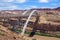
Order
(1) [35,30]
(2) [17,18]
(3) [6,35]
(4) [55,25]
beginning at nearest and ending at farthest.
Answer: (3) [6,35]
(1) [35,30]
(4) [55,25]
(2) [17,18]

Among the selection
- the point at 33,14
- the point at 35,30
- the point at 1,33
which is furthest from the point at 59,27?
the point at 1,33

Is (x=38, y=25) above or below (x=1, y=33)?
below

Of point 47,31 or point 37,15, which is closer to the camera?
point 47,31

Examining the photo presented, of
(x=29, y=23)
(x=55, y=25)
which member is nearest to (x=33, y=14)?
(x=29, y=23)

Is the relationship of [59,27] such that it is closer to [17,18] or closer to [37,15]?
[37,15]

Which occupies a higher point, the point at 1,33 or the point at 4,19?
the point at 1,33

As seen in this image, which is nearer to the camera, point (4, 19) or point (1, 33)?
point (1, 33)

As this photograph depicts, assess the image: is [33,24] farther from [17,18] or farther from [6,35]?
[6,35]

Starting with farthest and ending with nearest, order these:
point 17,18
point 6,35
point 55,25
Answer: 1. point 17,18
2. point 55,25
3. point 6,35

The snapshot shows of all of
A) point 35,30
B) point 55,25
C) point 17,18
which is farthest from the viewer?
point 17,18
